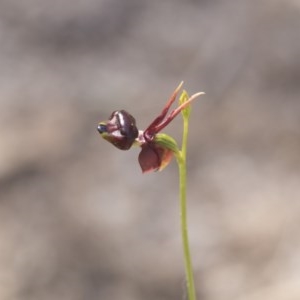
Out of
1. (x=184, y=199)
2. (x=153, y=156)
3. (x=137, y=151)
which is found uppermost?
(x=137, y=151)

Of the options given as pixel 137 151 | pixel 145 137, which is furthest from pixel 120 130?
pixel 137 151

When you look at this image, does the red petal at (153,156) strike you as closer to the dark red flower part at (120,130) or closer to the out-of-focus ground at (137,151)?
the dark red flower part at (120,130)

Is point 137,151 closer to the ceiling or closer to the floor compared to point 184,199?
closer to the ceiling

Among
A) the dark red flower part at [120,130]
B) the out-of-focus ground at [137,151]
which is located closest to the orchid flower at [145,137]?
the dark red flower part at [120,130]

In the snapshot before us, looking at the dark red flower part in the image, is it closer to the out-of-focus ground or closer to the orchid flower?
the orchid flower

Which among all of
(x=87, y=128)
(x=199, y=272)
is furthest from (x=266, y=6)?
(x=199, y=272)

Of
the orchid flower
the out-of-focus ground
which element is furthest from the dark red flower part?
the out-of-focus ground

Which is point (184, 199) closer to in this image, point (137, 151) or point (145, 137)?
point (145, 137)

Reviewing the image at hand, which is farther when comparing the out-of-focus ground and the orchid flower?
the out-of-focus ground
